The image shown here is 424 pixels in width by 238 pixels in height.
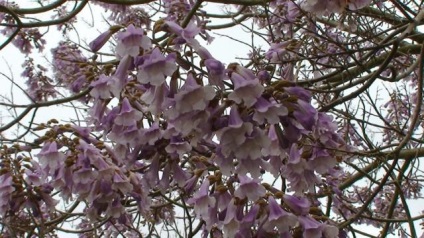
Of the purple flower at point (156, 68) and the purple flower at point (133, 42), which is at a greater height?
the purple flower at point (133, 42)

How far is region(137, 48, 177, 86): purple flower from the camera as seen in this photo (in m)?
1.78

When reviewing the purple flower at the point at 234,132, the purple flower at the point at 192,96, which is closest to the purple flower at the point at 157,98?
the purple flower at the point at 192,96

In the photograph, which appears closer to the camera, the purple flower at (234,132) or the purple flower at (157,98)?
the purple flower at (234,132)

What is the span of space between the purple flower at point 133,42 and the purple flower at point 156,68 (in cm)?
6

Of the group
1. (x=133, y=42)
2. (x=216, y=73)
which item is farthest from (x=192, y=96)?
(x=133, y=42)

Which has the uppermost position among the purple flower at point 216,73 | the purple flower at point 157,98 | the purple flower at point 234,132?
the purple flower at point 216,73

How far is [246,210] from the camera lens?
81.3 inches

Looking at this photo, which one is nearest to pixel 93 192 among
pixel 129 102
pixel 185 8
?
pixel 129 102

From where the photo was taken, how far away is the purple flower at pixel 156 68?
70.1 inches

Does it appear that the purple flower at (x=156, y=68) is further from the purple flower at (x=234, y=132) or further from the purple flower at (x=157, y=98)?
the purple flower at (x=234, y=132)

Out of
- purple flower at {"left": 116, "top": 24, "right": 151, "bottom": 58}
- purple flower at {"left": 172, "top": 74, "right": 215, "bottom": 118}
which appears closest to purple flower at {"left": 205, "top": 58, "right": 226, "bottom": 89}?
purple flower at {"left": 172, "top": 74, "right": 215, "bottom": 118}

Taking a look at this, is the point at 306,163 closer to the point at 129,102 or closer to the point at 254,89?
the point at 254,89

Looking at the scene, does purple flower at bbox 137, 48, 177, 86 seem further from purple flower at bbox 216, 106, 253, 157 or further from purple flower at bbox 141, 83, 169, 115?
purple flower at bbox 216, 106, 253, 157

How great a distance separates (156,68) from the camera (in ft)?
5.87
